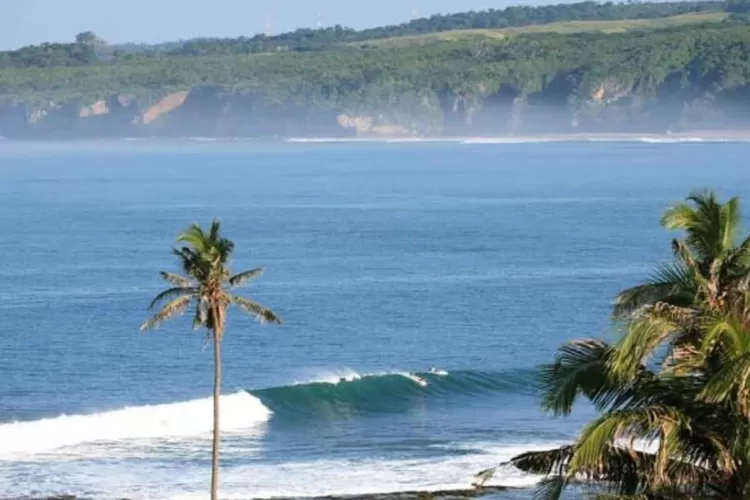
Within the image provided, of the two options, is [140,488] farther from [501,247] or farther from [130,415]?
[501,247]

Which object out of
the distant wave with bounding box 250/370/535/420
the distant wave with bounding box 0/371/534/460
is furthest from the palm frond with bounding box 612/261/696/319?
the distant wave with bounding box 250/370/535/420

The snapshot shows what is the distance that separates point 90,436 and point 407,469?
9.55 meters

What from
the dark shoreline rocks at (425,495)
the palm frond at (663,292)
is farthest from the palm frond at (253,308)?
the palm frond at (663,292)

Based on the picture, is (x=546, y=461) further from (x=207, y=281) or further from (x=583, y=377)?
(x=207, y=281)

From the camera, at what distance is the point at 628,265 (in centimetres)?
8012

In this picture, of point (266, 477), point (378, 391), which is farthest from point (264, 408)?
point (266, 477)

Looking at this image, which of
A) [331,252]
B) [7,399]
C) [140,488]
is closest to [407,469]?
[140,488]

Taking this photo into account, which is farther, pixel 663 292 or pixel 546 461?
pixel 663 292

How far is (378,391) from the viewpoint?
49.8m

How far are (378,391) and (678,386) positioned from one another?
3661cm

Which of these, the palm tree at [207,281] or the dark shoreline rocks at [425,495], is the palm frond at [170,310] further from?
the dark shoreline rocks at [425,495]

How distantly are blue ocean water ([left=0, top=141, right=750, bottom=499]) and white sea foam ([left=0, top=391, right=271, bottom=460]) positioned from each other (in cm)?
10

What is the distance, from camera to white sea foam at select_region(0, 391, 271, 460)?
4138 cm

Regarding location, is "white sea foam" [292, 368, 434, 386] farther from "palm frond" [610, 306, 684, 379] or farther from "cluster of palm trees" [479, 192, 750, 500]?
"palm frond" [610, 306, 684, 379]
